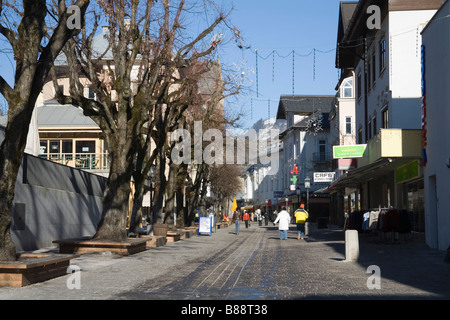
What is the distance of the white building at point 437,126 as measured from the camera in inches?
767

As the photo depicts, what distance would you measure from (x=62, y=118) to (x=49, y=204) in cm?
2403

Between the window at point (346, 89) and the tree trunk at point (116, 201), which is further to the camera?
the window at point (346, 89)

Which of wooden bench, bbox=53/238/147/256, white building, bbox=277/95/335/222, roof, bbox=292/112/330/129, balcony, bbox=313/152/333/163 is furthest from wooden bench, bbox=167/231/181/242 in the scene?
balcony, bbox=313/152/333/163

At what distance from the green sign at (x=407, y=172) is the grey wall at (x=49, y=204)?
518 inches

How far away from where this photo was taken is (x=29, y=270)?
10.9m

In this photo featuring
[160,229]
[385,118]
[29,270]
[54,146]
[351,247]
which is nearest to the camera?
[29,270]

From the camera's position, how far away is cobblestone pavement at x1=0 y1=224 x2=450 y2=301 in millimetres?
9844

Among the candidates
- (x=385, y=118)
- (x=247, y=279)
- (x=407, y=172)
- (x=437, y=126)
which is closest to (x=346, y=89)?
(x=385, y=118)

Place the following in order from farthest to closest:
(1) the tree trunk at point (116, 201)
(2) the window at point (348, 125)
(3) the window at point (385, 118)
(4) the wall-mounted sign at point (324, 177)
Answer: (2) the window at point (348, 125), (4) the wall-mounted sign at point (324, 177), (3) the window at point (385, 118), (1) the tree trunk at point (116, 201)

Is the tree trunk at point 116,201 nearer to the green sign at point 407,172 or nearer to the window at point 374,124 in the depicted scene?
the green sign at point 407,172

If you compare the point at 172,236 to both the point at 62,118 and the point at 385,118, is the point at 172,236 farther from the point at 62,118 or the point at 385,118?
the point at 62,118

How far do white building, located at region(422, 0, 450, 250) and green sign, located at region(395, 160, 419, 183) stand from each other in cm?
187
